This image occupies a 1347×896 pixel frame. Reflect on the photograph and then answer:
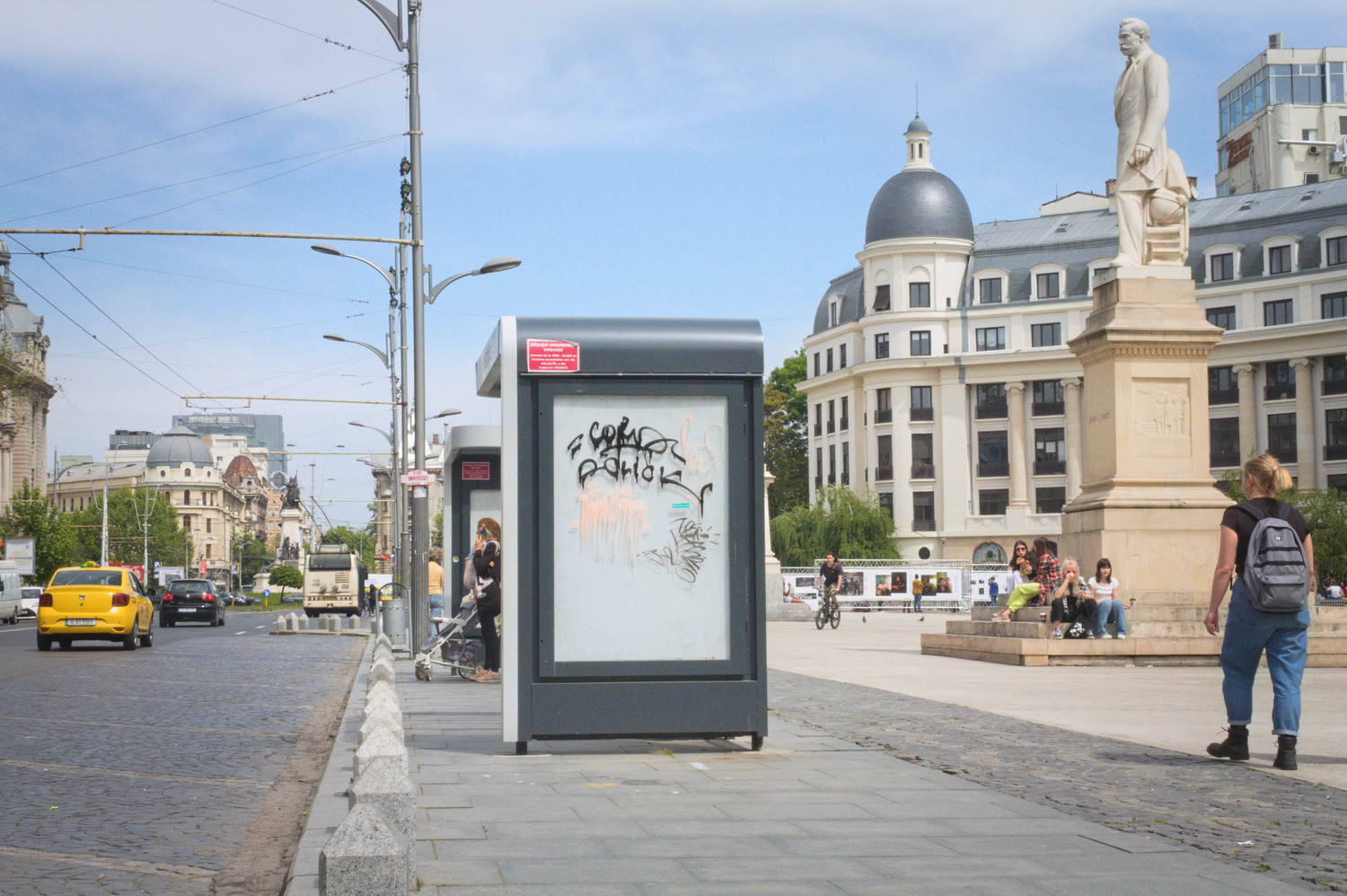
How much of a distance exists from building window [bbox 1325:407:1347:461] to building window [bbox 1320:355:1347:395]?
93 centimetres

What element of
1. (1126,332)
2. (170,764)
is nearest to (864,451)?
(1126,332)

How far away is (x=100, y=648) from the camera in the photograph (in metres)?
30.6

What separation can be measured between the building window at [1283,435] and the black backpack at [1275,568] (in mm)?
72034

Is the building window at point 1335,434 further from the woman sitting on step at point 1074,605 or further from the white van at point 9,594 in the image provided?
the woman sitting on step at point 1074,605

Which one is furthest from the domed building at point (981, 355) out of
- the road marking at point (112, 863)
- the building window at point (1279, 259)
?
the road marking at point (112, 863)

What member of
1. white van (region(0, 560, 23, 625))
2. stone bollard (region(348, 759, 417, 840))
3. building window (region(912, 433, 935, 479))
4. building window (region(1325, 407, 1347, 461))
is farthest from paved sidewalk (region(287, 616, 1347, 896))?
building window (region(912, 433, 935, 479))

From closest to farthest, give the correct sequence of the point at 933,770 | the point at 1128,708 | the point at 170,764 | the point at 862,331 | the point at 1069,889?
the point at 1069,889
the point at 933,770
the point at 170,764
the point at 1128,708
the point at 862,331

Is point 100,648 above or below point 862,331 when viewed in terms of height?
below

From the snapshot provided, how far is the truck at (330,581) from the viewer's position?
222 ft

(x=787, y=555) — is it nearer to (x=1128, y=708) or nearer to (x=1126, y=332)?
(x=1126, y=332)

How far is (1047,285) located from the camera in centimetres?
8412

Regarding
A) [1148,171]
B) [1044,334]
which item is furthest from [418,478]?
[1044,334]

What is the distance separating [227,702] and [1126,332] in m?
12.6

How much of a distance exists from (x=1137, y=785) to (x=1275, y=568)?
1.62m
